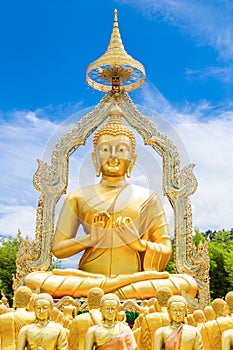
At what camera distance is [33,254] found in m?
10.4

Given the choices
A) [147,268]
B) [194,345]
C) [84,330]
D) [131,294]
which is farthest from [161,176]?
[194,345]

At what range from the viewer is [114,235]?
9.77 meters

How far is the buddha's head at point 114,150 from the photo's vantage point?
1044cm

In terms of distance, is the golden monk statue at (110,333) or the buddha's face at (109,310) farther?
the buddha's face at (109,310)

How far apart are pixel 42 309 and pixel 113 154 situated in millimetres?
6158

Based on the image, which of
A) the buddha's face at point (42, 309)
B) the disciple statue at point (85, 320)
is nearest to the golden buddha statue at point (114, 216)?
the disciple statue at point (85, 320)

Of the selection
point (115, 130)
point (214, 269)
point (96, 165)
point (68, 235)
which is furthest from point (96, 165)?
point (214, 269)

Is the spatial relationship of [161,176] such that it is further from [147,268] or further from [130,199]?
[147,268]

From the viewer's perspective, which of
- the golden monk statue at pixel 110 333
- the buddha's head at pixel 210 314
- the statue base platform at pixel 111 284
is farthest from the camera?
the statue base platform at pixel 111 284

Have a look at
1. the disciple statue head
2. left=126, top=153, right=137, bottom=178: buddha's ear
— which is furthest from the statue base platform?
the disciple statue head

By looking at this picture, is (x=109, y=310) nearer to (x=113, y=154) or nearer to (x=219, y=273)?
(x=113, y=154)

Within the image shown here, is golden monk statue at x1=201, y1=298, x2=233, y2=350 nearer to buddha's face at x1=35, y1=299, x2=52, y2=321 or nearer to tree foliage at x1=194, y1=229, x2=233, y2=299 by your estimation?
buddha's face at x1=35, y1=299, x2=52, y2=321

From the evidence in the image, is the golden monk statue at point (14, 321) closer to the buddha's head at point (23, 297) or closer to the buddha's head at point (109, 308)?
the buddha's head at point (23, 297)

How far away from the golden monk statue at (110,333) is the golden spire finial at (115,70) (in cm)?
751
